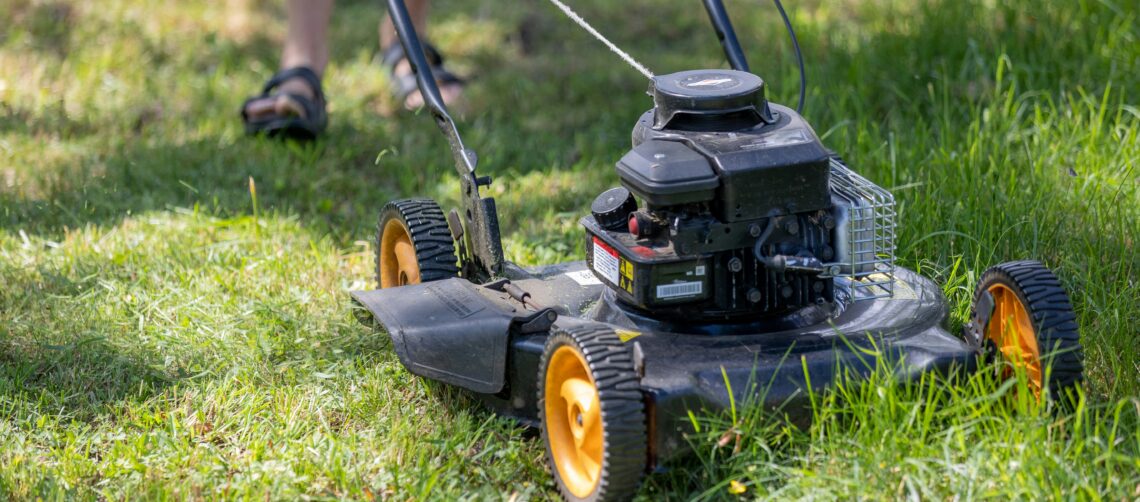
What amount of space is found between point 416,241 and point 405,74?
6.20ft

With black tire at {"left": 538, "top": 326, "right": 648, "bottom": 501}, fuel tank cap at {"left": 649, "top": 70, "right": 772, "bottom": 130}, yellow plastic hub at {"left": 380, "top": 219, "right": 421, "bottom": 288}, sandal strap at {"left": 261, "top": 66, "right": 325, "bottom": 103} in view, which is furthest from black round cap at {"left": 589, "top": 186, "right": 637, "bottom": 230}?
sandal strap at {"left": 261, "top": 66, "right": 325, "bottom": 103}

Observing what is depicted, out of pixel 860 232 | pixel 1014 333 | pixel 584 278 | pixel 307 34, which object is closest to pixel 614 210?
pixel 584 278

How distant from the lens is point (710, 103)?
2.16 meters

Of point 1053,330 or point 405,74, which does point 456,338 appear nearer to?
point 1053,330

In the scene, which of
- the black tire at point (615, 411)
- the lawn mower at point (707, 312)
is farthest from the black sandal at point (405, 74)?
the black tire at point (615, 411)

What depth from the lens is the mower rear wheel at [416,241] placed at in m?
2.63

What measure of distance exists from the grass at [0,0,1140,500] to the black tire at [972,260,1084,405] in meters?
0.06

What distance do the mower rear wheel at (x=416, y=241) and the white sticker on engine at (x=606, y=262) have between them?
0.40m

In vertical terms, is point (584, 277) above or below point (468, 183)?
below

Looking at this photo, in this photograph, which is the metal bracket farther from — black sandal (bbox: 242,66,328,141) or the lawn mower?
black sandal (bbox: 242,66,328,141)

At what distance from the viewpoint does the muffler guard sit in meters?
2.24

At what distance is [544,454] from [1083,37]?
2.39 meters

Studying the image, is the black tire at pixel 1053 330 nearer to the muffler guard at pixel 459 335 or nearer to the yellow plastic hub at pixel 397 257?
the muffler guard at pixel 459 335

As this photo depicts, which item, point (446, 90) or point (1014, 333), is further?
point (446, 90)
